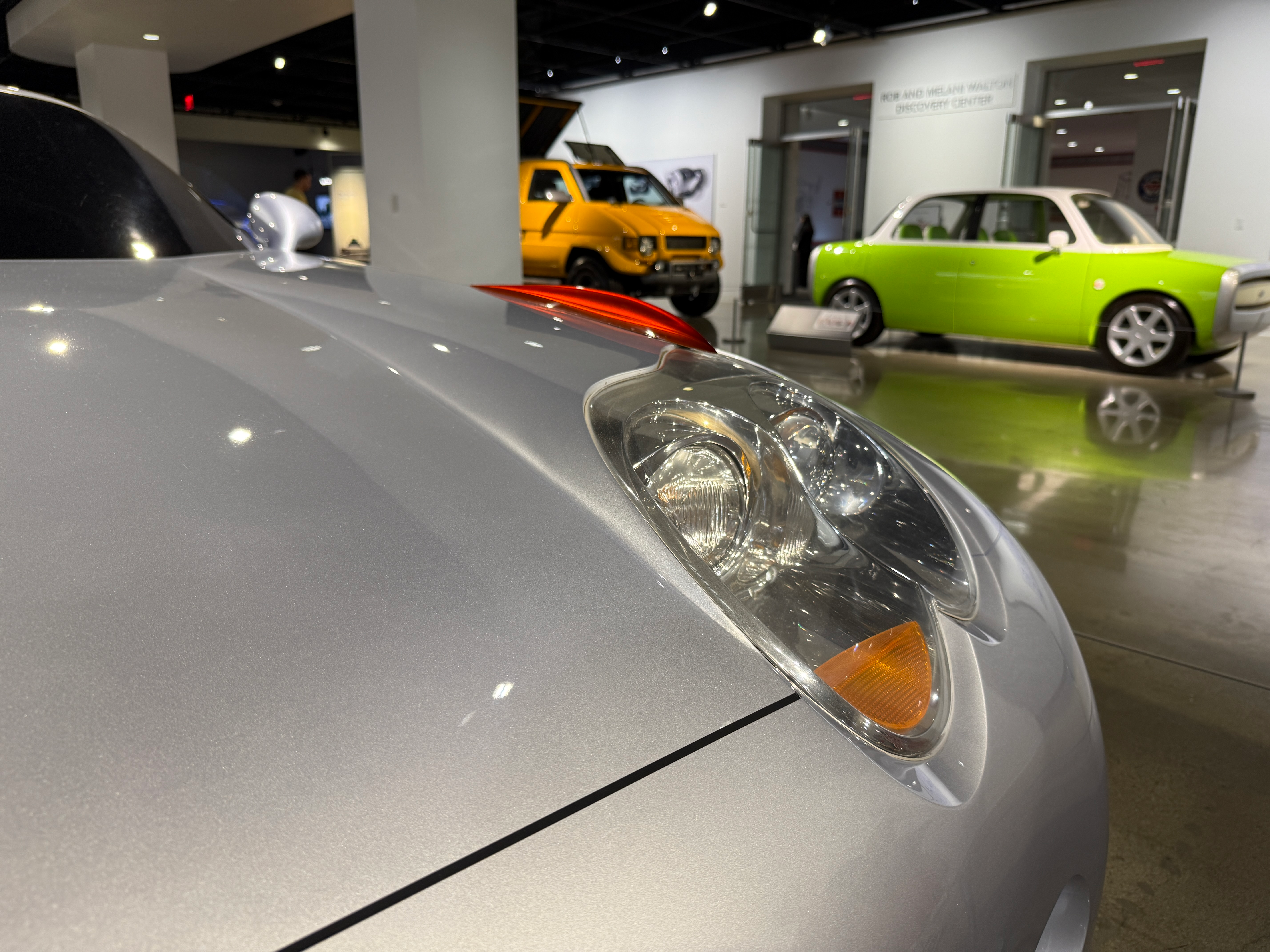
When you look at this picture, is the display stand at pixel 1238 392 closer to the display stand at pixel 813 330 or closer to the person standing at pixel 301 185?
the display stand at pixel 813 330

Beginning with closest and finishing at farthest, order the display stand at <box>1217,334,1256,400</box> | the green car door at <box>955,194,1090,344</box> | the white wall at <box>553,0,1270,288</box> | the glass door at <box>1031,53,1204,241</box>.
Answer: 1. the display stand at <box>1217,334,1256,400</box>
2. the green car door at <box>955,194,1090,344</box>
3. the white wall at <box>553,0,1270,288</box>
4. the glass door at <box>1031,53,1204,241</box>

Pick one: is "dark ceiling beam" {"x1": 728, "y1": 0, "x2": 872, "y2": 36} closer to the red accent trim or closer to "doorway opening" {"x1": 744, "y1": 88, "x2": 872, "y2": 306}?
"doorway opening" {"x1": 744, "y1": 88, "x2": 872, "y2": 306}

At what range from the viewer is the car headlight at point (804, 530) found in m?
0.64

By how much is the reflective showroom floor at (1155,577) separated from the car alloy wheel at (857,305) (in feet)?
4.30

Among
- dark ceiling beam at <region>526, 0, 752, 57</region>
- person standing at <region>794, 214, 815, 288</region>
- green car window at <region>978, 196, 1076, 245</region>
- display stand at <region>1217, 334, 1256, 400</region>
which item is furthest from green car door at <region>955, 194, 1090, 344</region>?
person standing at <region>794, 214, 815, 288</region>

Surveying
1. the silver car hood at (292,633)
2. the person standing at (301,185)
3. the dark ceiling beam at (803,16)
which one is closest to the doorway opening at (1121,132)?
the dark ceiling beam at (803,16)

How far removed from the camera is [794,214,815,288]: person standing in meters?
13.8

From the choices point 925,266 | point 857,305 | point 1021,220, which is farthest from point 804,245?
point 1021,220

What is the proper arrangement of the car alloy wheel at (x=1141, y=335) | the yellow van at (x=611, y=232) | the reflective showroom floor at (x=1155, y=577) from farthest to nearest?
the yellow van at (x=611, y=232), the car alloy wheel at (x=1141, y=335), the reflective showroom floor at (x=1155, y=577)

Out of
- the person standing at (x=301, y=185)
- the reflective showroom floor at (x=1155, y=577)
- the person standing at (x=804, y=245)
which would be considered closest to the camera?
the reflective showroom floor at (x=1155, y=577)

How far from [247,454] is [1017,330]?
22.2 ft

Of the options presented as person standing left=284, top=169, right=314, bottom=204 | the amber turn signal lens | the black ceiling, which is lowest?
the amber turn signal lens

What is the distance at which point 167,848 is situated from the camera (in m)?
0.39

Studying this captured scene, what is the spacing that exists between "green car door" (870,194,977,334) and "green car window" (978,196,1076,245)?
0.15 m
